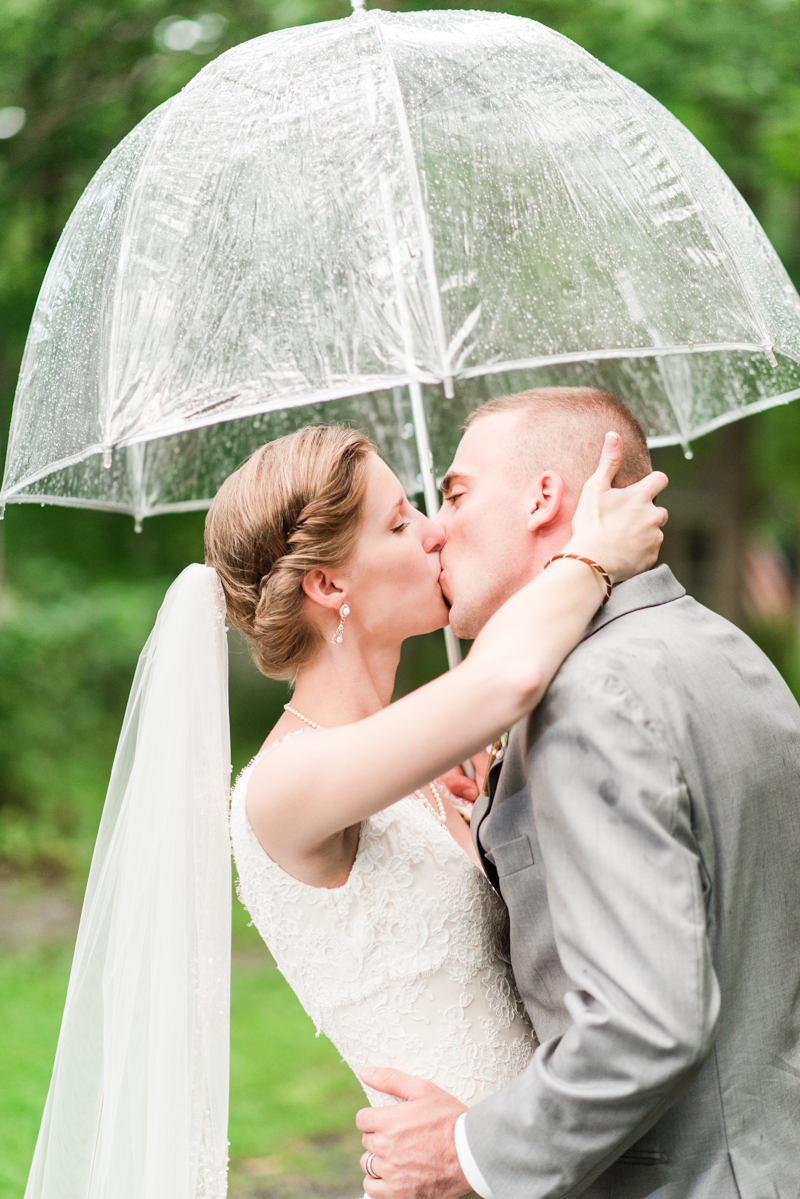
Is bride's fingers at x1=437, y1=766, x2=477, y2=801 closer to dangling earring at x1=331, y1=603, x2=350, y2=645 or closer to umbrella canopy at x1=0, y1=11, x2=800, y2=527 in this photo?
dangling earring at x1=331, y1=603, x2=350, y2=645

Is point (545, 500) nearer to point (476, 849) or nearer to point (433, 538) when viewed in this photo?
point (433, 538)

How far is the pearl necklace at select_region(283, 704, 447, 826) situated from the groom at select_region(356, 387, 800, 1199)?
1.67 ft

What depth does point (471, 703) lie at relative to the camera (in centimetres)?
206

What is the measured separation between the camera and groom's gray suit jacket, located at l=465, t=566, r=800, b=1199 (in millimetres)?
1856

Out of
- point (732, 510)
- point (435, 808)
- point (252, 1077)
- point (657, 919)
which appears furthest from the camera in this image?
point (732, 510)

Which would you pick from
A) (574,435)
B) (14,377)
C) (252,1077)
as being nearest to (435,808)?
(574,435)

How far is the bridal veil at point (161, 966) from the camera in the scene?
2590mm

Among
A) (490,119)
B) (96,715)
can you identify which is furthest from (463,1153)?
(96,715)

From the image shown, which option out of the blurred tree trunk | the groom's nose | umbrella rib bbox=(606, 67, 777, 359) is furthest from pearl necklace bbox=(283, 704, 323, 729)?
the blurred tree trunk

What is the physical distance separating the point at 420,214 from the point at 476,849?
144 cm

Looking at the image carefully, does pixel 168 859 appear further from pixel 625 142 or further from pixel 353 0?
pixel 353 0

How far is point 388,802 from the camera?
2.20 meters

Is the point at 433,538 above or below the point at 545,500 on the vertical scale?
below

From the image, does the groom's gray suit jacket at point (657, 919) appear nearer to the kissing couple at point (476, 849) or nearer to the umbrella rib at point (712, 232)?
the kissing couple at point (476, 849)
